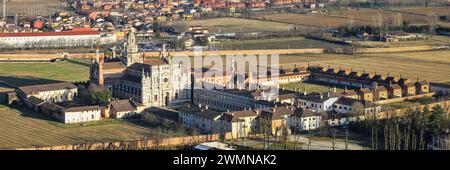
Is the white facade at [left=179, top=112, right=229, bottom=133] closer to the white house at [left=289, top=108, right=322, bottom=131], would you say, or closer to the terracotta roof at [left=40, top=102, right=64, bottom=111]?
the white house at [left=289, top=108, right=322, bottom=131]

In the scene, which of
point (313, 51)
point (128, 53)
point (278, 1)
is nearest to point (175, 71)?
point (128, 53)

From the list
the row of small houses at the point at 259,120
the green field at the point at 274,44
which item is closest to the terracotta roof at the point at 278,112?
the row of small houses at the point at 259,120

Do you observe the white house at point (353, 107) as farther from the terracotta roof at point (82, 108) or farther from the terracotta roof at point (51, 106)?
the terracotta roof at point (51, 106)

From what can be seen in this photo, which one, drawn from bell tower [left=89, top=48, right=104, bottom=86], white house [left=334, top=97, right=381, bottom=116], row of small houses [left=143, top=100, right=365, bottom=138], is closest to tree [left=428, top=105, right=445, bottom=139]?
white house [left=334, top=97, right=381, bottom=116]

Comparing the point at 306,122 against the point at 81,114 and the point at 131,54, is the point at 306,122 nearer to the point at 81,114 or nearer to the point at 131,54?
the point at 81,114

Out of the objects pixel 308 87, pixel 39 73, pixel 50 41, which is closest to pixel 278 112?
pixel 308 87
